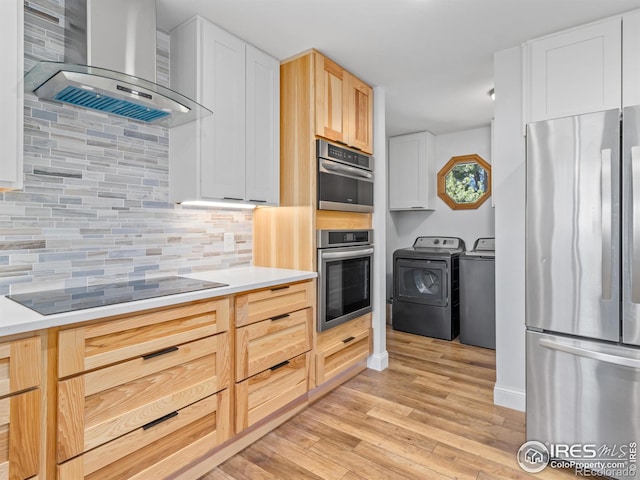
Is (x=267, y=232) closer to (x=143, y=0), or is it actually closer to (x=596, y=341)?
(x=143, y=0)

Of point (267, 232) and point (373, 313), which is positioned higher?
point (267, 232)

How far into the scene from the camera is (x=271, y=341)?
6.80 feet

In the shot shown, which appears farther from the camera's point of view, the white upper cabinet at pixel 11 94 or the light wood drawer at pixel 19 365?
the white upper cabinet at pixel 11 94

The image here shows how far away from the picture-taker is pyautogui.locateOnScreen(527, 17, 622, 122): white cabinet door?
2041 millimetres

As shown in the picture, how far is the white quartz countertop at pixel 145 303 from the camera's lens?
3.81 feet

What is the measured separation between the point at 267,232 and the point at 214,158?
2.41ft

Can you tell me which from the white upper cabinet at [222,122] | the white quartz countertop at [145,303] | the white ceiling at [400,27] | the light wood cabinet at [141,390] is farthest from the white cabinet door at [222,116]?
the light wood cabinet at [141,390]

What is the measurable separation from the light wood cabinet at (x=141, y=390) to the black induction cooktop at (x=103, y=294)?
94 mm

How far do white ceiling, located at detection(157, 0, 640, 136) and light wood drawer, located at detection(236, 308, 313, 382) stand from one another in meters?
1.76

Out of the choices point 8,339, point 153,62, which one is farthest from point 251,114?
point 8,339

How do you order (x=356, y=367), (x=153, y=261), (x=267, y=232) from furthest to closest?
1. (x=356, y=367)
2. (x=267, y=232)
3. (x=153, y=261)

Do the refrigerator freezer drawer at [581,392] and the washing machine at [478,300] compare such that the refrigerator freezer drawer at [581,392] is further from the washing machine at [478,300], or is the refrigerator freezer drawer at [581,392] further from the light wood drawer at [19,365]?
the light wood drawer at [19,365]

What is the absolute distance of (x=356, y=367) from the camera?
2969mm

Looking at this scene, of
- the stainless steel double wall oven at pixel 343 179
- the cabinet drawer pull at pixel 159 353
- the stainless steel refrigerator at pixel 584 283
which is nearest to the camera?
the cabinet drawer pull at pixel 159 353
